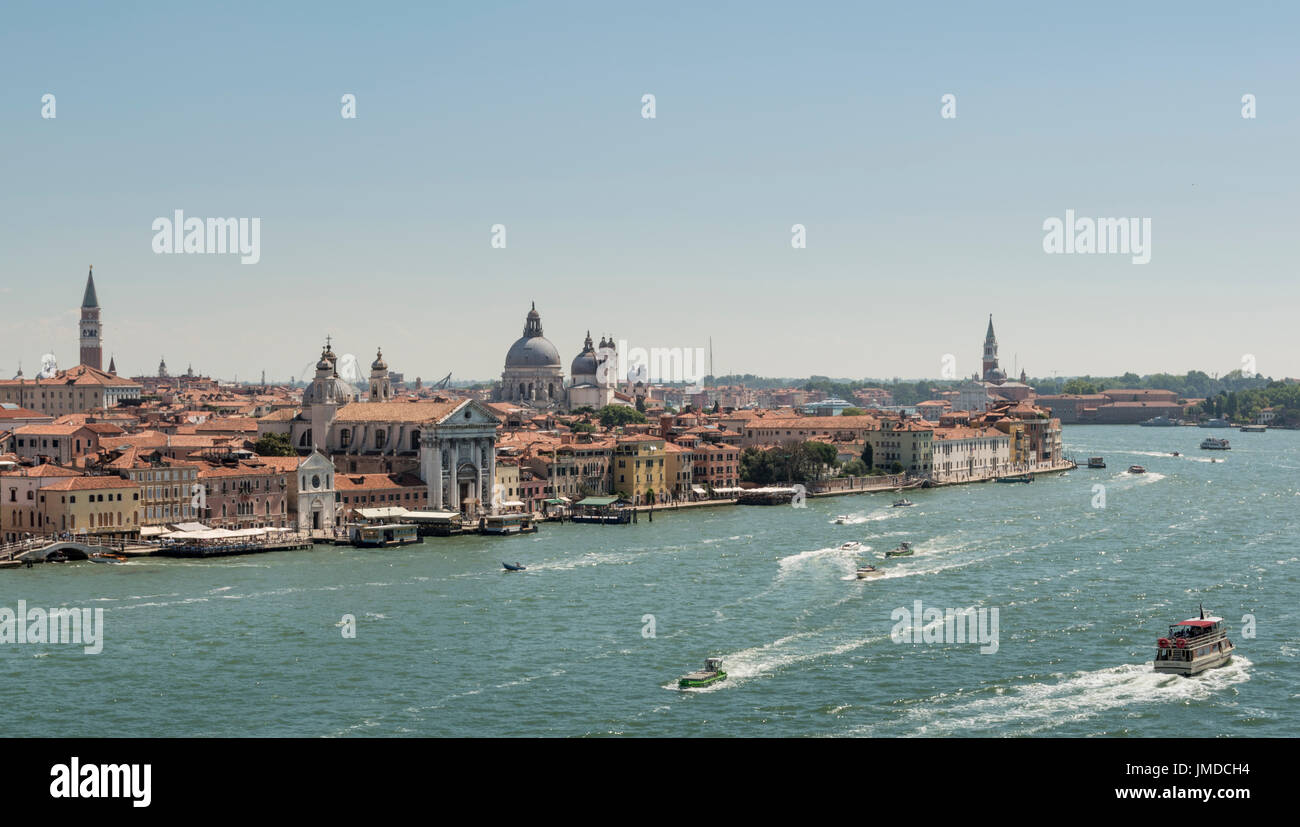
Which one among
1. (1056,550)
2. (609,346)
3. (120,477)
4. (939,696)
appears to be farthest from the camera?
(609,346)

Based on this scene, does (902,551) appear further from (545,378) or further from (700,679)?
(545,378)

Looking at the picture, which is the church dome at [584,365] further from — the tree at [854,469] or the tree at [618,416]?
the tree at [854,469]

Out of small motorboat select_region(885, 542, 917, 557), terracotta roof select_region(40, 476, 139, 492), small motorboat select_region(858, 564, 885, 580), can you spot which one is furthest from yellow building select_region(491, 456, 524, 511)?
small motorboat select_region(858, 564, 885, 580)

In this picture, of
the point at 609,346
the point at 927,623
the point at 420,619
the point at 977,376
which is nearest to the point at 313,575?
the point at 420,619

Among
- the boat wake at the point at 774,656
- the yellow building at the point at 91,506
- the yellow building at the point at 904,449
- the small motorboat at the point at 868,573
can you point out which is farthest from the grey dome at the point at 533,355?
the boat wake at the point at 774,656

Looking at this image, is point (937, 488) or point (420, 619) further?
point (937, 488)
